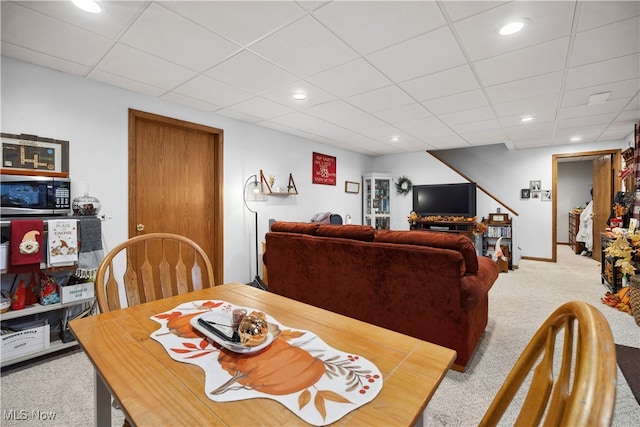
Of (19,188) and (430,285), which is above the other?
(19,188)

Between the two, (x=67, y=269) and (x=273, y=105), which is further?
(x=273, y=105)

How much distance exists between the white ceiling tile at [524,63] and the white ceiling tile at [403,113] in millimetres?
881

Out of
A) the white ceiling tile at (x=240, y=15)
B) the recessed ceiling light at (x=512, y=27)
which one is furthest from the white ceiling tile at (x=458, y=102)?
the white ceiling tile at (x=240, y=15)

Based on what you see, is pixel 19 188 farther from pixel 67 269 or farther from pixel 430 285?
pixel 430 285

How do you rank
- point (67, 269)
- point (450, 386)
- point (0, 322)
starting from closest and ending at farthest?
point (450, 386) < point (0, 322) < point (67, 269)

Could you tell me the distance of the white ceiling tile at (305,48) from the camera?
6.48 feet

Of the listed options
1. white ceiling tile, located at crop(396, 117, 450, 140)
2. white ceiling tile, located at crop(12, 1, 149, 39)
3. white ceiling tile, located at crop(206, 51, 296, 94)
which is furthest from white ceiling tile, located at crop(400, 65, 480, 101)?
white ceiling tile, located at crop(12, 1, 149, 39)

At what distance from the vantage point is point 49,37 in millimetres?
2037

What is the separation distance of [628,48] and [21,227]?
4.58m

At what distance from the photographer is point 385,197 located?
270 inches

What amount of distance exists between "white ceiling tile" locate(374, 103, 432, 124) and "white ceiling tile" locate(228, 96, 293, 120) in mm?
1215

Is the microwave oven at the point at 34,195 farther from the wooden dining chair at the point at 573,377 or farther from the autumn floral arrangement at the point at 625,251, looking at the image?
the autumn floral arrangement at the point at 625,251

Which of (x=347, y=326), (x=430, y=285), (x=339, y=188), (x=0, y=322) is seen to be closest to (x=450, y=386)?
(x=430, y=285)

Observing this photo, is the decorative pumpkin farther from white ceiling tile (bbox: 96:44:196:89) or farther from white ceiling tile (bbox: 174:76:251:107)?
white ceiling tile (bbox: 174:76:251:107)
